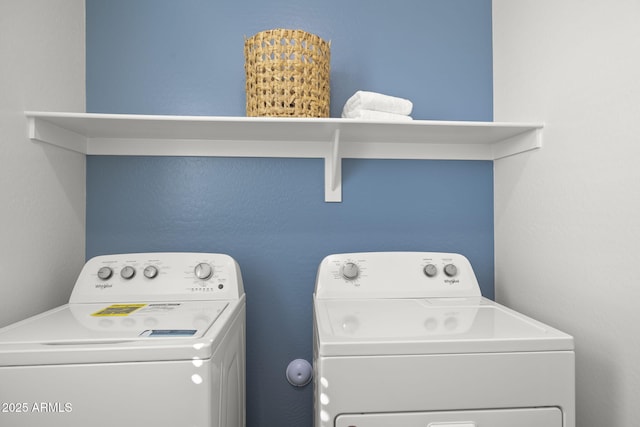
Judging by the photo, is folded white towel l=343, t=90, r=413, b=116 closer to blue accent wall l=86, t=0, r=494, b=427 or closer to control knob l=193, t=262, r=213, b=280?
blue accent wall l=86, t=0, r=494, b=427

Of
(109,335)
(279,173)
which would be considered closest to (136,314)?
(109,335)

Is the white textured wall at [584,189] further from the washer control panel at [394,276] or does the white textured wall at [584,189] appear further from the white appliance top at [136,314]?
the white appliance top at [136,314]

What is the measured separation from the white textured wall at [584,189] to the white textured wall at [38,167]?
172 cm

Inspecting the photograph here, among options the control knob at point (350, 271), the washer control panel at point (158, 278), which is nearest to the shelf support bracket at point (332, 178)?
the control knob at point (350, 271)

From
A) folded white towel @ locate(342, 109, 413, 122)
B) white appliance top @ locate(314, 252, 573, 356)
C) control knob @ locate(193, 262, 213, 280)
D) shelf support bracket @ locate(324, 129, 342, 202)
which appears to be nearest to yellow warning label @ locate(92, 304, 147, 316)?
control knob @ locate(193, 262, 213, 280)

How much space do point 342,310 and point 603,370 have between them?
757 millimetres

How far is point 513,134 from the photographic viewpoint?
4.70 feet

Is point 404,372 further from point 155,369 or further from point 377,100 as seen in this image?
Result: point 377,100

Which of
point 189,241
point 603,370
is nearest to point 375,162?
point 189,241

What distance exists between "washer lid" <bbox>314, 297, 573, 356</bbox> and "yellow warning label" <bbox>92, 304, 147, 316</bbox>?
1.89ft

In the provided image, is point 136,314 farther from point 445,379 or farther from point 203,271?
point 445,379

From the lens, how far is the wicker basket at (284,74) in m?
1.26

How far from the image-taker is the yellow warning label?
42.6 inches

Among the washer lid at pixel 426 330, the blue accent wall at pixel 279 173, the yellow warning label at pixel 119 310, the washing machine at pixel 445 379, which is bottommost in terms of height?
the washing machine at pixel 445 379
